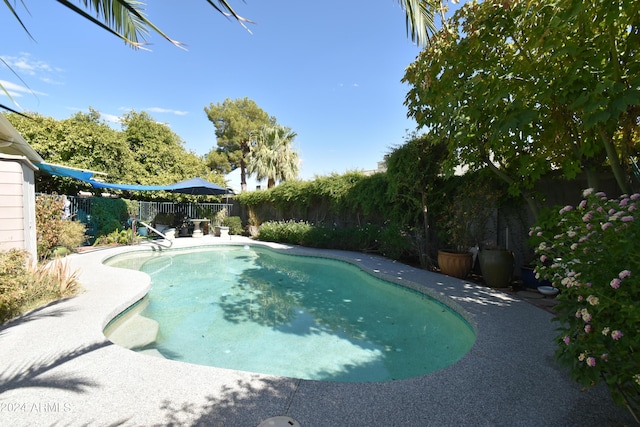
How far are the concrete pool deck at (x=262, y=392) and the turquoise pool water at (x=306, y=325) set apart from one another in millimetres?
901

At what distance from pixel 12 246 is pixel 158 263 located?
4.87 metres

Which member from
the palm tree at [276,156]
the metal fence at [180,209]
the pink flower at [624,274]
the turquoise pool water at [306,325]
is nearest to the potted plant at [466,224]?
the turquoise pool water at [306,325]

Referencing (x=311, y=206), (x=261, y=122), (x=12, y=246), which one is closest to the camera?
(x=12, y=246)

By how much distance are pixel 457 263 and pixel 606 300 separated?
4.97 m

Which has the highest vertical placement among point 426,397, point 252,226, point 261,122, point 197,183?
point 261,122

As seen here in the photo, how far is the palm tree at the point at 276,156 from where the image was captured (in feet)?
71.3

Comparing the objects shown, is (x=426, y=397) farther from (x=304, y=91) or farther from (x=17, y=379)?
(x=304, y=91)

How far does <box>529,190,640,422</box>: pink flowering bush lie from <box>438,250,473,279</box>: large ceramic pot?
4497mm

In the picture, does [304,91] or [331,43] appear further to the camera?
[304,91]

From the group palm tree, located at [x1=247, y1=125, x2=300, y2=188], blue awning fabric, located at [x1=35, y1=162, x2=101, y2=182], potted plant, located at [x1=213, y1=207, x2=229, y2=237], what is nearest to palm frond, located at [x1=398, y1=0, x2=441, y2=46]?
blue awning fabric, located at [x1=35, y1=162, x2=101, y2=182]

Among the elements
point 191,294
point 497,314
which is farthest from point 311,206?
point 497,314

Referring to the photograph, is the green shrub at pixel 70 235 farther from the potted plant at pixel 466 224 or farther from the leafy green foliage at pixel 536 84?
the potted plant at pixel 466 224

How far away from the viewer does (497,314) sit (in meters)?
4.07

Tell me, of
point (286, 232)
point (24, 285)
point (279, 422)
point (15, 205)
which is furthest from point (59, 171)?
point (279, 422)
